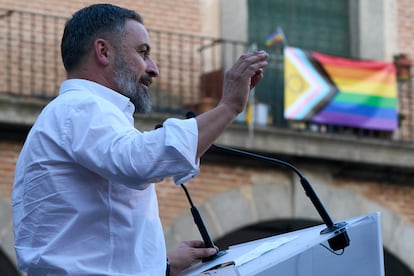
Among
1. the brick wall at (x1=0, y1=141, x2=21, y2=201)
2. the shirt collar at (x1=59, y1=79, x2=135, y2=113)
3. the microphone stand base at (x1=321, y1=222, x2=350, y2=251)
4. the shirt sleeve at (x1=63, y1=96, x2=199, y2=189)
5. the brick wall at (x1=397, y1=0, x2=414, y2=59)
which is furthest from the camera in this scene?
the brick wall at (x1=397, y1=0, x2=414, y2=59)

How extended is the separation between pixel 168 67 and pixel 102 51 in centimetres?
996

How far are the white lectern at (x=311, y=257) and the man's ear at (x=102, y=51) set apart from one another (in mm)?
737

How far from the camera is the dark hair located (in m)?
4.23

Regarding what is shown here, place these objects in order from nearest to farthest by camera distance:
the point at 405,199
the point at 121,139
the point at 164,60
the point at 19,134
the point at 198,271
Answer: the point at 121,139 < the point at 198,271 < the point at 19,134 < the point at 164,60 < the point at 405,199

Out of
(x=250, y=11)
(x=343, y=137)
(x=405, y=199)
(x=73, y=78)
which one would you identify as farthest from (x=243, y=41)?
(x=73, y=78)

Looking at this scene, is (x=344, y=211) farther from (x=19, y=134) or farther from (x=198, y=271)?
(x=198, y=271)

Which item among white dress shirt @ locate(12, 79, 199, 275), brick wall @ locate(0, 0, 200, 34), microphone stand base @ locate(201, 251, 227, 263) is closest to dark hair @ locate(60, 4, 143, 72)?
white dress shirt @ locate(12, 79, 199, 275)

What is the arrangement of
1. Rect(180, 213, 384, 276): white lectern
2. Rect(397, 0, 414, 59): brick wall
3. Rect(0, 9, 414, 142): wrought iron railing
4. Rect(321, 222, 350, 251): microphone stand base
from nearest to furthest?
Rect(180, 213, 384, 276): white lectern, Rect(321, 222, 350, 251): microphone stand base, Rect(0, 9, 414, 142): wrought iron railing, Rect(397, 0, 414, 59): brick wall

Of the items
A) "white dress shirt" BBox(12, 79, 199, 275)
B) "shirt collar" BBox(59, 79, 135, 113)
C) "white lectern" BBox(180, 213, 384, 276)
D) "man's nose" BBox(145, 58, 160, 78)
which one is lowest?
"white lectern" BBox(180, 213, 384, 276)

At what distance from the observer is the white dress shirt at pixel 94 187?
12.4ft

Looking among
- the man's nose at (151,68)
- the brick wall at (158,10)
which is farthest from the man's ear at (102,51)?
the brick wall at (158,10)

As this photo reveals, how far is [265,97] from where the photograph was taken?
48.5ft

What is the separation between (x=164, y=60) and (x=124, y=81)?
10020mm

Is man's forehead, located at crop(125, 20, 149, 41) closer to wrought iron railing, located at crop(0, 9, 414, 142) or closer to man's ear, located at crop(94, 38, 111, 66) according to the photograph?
man's ear, located at crop(94, 38, 111, 66)
